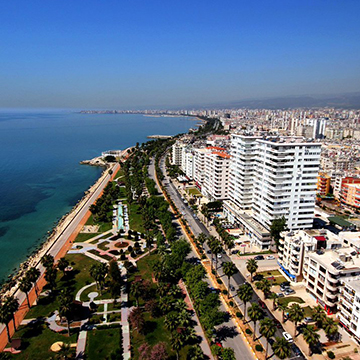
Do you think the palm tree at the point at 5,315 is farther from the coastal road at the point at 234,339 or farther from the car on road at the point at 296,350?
the car on road at the point at 296,350

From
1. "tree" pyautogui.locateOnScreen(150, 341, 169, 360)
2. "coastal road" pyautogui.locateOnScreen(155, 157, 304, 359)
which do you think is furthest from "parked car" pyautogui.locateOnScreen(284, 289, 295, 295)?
"tree" pyautogui.locateOnScreen(150, 341, 169, 360)

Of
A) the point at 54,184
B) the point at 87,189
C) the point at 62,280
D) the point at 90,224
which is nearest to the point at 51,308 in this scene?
the point at 62,280

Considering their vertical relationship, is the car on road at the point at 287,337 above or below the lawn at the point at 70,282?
above

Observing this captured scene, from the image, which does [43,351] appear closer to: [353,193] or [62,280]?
[62,280]

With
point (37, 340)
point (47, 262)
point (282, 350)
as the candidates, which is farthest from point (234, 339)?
point (47, 262)

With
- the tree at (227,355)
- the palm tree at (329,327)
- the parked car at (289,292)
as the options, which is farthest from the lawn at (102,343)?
the parked car at (289,292)
